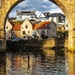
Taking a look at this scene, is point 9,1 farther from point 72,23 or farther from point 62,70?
point 62,70

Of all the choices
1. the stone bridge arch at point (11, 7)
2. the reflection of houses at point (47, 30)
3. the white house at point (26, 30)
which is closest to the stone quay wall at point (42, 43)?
the stone bridge arch at point (11, 7)

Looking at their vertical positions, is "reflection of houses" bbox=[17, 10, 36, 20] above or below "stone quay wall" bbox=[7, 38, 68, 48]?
above

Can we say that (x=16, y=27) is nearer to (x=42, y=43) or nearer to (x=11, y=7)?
(x=42, y=43)

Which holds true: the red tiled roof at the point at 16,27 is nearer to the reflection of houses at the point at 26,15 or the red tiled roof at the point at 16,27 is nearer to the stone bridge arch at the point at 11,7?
the stone bridge arch at the point at 11,7

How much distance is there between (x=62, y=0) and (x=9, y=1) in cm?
795

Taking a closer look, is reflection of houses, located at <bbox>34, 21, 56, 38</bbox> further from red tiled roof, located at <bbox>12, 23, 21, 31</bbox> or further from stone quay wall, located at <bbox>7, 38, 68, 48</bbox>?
stone quay wall, located at <bbox>7, 38, 68, 48</bbox>

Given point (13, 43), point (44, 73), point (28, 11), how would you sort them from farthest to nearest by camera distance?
point (28, 11)
point (13, 43)
point (44, 73)

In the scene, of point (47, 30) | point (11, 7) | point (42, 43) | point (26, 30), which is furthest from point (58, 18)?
point (11, 7)

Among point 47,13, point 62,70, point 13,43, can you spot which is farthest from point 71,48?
point 47,13

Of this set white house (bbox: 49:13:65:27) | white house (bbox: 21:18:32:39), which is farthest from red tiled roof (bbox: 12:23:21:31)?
white house (bbox: 49:13:65:27)

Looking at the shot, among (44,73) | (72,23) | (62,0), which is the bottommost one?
(44,73)

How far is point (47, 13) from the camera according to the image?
146 metres

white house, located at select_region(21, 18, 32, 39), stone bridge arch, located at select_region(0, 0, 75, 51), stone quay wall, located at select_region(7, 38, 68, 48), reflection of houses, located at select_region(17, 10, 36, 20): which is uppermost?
reflection of houses, located at select_region(17, 10, 36, 20)

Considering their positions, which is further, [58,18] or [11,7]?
[58,18]
